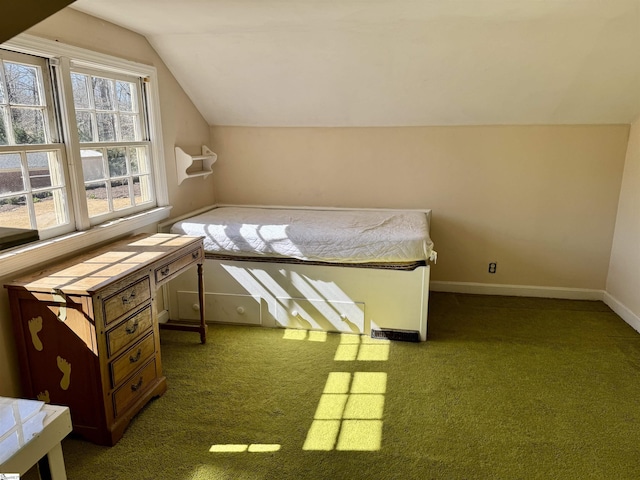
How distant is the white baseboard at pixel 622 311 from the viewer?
132 inches

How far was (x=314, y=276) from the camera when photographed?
3.20m

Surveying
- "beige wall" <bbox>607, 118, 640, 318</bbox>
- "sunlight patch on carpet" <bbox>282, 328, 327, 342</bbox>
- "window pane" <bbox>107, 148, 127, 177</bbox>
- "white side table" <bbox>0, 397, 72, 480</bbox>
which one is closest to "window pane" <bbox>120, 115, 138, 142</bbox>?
"window pane" <bbox>107, 148, 127, 177</bbox>

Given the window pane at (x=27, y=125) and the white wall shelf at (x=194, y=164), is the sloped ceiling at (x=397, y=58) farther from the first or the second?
the window pane at (x=27, y=125)

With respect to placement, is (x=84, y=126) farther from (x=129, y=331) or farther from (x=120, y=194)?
(x=129, y=331)

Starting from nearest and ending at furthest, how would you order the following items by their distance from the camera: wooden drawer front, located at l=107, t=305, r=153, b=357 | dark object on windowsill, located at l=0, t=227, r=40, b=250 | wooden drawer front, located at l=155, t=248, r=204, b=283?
dark object on windowsill, located at l=0, t=227, r=40, b=250, wooden drawer front, located at l=107, t=305, r=153, b=357, wooden drawer front, located at l=155, t=248, r=204, b=283

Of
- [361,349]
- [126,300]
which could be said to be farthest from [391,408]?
[126,300]

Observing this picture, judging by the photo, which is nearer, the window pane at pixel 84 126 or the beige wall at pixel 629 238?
the window pane at pixel 84 126

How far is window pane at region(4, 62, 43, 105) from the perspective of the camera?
7.11 ft

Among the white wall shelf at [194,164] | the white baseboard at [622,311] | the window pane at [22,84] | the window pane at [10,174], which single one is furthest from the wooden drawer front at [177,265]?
the white baseboard at [622,311]

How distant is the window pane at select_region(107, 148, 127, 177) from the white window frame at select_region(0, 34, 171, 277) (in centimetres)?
27

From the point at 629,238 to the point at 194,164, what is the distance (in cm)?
368

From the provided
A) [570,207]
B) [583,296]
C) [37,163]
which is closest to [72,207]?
[37,163]

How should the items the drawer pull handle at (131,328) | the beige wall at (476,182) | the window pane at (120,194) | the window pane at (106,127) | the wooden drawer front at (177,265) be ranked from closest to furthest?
1. the drawer pull handle at (131,328)
2. the wooden drawer front at (177,265)
3. the window pane at (106,127)
4. the window pane at (120,194)
5. the beige wall at (476,182)

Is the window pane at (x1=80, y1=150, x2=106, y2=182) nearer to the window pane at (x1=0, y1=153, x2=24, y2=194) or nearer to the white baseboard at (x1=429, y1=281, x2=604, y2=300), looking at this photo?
the window pane at (x1=0, y1=153, x2=24, y2=194)
